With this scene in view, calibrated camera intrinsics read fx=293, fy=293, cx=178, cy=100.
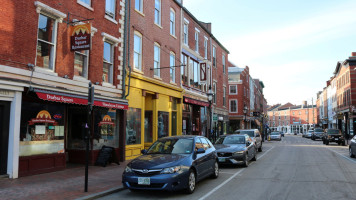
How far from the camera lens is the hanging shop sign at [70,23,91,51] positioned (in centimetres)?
1095

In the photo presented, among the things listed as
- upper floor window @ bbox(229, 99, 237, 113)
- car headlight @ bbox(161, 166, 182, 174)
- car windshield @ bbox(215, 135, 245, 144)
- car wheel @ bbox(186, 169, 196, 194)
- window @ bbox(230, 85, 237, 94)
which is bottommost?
car wheel @ bbox(186, 169, 196, 194)

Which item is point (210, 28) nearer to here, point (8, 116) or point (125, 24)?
point (125, 24)

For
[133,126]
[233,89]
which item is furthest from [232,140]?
[233,89]

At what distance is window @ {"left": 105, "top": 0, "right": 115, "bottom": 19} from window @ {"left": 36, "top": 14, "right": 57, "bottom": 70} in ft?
11.8

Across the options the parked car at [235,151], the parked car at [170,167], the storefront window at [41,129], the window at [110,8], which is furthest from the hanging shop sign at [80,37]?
the parked car at [235,151]

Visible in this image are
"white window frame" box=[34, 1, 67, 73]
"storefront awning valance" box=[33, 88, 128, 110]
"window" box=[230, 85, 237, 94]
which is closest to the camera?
"storefront awning valance" box=[33, 88, 128, 110]

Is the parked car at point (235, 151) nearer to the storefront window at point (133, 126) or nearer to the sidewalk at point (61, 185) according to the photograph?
the sidewalk at point (61, 185)

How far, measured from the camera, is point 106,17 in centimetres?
1388

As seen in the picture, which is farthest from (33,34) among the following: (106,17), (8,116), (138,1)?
(138,1)

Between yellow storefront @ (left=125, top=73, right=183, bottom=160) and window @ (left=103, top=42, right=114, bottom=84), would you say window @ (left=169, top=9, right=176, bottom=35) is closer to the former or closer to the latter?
yellow storefront @ (left=125, top=73, right=183, bottom=160)

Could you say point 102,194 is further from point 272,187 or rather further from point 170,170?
point 272,187

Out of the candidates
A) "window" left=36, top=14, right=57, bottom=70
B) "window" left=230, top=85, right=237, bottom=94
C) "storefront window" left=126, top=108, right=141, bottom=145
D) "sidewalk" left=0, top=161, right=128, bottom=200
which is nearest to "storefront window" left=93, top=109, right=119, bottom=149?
"storefront window" left=126, top=108, right=141, bottom=145

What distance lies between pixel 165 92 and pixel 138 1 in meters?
5.82

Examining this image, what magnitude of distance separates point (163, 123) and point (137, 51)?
17.1 feet
